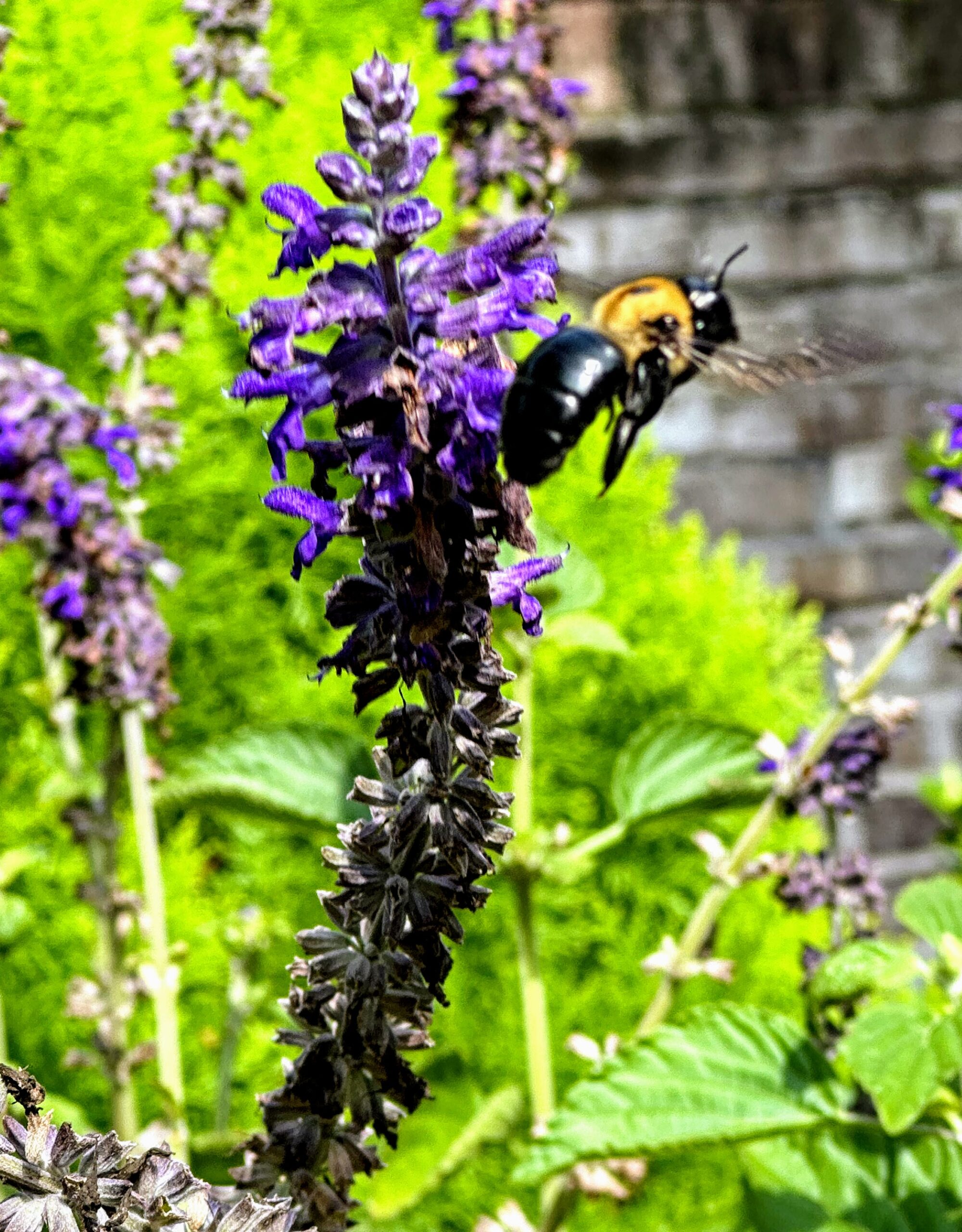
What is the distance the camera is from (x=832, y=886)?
0.96 m

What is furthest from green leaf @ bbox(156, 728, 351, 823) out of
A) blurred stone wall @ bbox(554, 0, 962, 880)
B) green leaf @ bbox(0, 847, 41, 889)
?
blurred stone wall @ bbox(554, 0, 962, 880)

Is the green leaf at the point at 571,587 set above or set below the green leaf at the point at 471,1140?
above

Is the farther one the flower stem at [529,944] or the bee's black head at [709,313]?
the flower stem at [529,944]

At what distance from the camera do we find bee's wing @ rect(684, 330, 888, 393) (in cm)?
64

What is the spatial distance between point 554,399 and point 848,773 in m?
0.48

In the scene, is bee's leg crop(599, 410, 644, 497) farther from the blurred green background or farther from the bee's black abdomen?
the blurred green background

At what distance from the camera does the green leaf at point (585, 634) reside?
901mm

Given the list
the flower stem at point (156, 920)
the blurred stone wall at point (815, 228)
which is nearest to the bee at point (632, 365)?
the flower stem at point (156, 920)

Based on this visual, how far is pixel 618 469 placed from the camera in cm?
66

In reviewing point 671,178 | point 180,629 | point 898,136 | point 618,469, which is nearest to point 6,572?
point 180,629

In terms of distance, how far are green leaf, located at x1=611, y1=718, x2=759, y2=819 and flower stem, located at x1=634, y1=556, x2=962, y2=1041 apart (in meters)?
0.10

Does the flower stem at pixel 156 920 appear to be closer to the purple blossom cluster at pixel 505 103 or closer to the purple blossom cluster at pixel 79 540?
the purple blossom cluster at pixel 79 540

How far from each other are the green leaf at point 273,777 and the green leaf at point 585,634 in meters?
0.15

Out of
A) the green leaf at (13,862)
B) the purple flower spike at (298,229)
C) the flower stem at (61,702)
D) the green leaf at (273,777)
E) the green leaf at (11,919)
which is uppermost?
the purple flower spike at (298,229)
